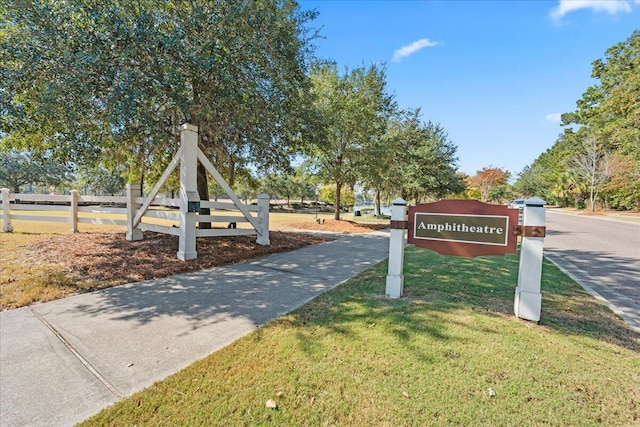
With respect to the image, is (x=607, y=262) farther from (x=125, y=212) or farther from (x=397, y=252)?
(x=125, y=212)

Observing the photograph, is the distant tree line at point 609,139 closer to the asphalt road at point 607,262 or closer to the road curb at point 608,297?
the asphalt road at point 607,262

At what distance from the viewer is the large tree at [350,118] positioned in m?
13.7

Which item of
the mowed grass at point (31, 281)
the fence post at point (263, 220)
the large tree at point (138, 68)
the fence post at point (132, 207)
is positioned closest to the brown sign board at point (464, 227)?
the large tree at point (138, 68)

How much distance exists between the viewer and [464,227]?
3.88 m

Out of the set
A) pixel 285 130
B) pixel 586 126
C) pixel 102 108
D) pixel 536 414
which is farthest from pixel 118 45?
pixel 586 126

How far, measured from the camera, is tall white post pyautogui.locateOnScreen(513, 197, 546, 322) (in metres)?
3.44

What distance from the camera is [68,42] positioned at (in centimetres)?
516

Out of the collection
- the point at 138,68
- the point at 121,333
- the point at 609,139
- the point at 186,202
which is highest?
the point at 609,139

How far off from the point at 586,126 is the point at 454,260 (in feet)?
166

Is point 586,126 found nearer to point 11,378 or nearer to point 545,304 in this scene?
point 545,304

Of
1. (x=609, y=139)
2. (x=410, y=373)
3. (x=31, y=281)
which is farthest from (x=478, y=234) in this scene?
(x=609, y=139)

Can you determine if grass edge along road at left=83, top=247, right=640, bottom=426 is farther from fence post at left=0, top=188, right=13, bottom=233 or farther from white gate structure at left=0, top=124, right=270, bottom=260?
fence post at left=0, top=188, right=13, bottom=233

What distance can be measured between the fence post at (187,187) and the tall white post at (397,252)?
13.0 feet

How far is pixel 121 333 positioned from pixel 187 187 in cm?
345
